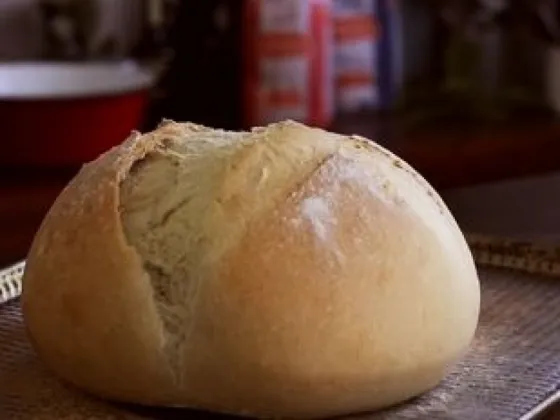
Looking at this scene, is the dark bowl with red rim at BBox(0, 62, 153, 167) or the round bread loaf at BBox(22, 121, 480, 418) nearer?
the round bread loaf at BBox(22, 121, 480, 418)

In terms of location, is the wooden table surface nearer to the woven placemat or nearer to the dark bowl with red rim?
the dark bowl with red rim

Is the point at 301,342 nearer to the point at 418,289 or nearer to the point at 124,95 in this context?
the point at 418,289

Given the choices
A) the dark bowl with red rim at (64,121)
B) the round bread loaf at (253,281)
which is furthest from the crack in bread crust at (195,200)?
the dark bowl with red rim at (64,121)

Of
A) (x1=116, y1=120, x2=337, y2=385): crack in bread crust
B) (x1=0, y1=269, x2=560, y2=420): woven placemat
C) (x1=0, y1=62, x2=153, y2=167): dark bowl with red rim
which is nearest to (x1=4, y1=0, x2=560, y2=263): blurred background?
(x1=0, y1=62, x2=153, y2=167): dark bowl with red rim

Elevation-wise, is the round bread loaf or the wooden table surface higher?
the round bread loaf

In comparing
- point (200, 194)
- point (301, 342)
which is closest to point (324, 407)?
point (301, 342)

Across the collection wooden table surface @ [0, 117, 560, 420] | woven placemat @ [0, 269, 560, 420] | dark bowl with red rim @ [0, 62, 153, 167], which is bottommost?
wooden table surface @ [0, 117, 560, 420]

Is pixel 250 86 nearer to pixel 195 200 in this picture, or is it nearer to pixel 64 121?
pixel 64 121
